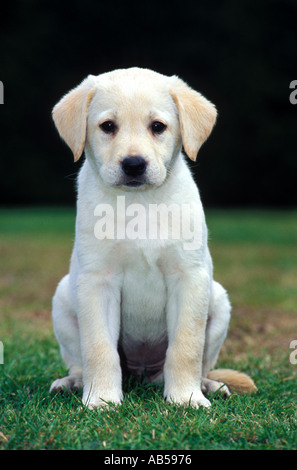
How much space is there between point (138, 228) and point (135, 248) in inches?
4.3

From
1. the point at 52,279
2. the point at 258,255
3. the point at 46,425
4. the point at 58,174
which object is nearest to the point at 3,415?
the point at 46,425

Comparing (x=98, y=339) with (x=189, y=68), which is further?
(x=189, y=68)

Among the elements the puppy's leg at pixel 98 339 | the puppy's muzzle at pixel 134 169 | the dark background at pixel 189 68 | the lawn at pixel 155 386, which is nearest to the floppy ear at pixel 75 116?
the puppy's muzzle at pixel 134 169

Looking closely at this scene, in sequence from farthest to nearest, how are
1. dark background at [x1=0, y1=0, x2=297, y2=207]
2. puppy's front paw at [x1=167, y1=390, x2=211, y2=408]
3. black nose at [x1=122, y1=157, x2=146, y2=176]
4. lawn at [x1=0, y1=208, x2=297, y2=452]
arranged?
dark background at [x1=0, y1=0, x2=297, y2=207] < puppy's front paw at [x1=167, y1=390, x2=211, y2=408] < black nose at [x1=122, y1=157, x2=146, y2=176] < lawn at [x1=0, y1=208, x2=297, y2=452]

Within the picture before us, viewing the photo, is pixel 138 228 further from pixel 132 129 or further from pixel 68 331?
pixel 68 331

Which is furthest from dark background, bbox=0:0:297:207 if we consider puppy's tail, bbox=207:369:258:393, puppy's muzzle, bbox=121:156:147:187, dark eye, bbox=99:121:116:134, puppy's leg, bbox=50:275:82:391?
puppy's muzzle, bbox=121:156:147:187

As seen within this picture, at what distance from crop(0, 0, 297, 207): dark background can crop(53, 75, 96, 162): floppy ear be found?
16.0 meters

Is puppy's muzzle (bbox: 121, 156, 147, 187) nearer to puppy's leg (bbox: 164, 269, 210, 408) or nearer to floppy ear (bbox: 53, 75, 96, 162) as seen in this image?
floppy ear (bbox: 53, 75, 96, 162)

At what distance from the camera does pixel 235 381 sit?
144 inches

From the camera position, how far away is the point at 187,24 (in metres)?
20.4

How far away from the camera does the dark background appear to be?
19.6 meters

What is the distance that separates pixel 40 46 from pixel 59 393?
703 inches

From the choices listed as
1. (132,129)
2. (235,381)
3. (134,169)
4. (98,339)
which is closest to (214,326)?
(235,381)

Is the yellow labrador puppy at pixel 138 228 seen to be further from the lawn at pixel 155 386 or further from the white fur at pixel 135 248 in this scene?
the lawn at pixel 155 386
